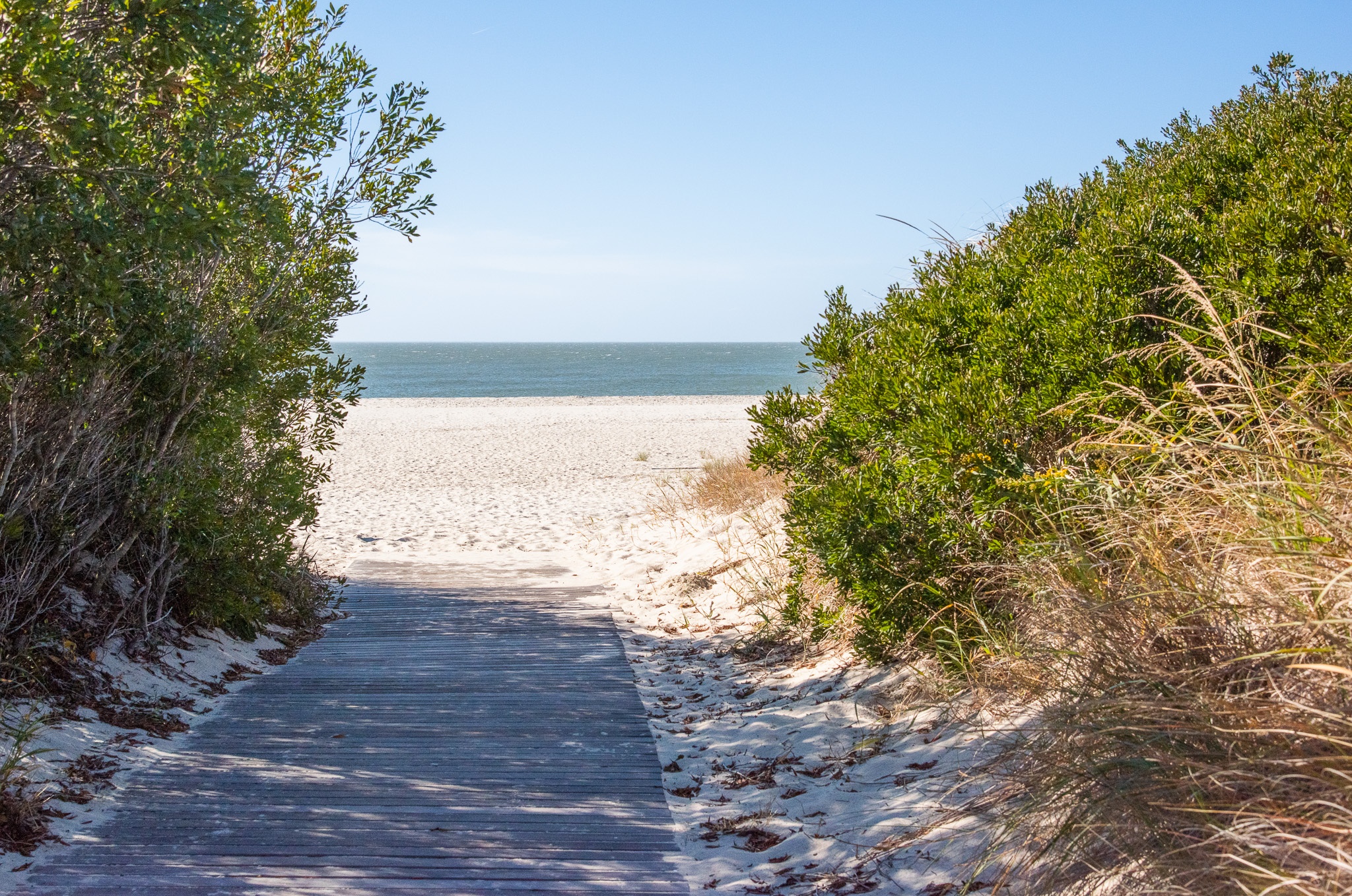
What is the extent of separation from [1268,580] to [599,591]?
7294 mm

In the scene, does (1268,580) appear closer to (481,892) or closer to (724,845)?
(724,845)

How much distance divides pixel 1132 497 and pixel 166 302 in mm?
5628

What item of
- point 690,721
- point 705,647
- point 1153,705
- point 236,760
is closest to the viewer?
point 1153,705

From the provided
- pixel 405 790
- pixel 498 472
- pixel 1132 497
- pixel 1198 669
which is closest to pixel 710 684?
pixel 405 790

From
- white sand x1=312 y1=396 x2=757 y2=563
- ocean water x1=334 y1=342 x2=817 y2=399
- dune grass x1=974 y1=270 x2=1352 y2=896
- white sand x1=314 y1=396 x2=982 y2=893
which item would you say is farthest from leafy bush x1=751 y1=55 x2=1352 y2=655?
ocean water x1=334 y1=342 x2=817 y2=399

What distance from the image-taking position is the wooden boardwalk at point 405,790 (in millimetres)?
3838

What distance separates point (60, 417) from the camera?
5648mm

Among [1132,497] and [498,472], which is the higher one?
[1132,497]

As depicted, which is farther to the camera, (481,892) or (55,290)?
(55,290)

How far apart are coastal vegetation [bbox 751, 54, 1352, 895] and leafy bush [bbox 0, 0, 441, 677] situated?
3.72 meters

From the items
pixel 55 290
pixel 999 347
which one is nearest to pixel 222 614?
pixel 55 290

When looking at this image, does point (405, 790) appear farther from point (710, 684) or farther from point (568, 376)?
point (568, 376)

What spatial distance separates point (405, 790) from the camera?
4.73 meters

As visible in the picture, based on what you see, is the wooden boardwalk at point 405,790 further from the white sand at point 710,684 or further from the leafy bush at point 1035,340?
the leafy bush at point 1035,340
